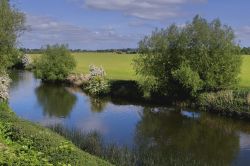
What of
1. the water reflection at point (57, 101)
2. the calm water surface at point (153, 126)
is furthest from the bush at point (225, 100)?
the water reflection at point (57, 101)

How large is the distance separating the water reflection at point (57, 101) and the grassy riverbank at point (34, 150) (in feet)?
85.0

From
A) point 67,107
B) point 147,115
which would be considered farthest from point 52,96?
point 147,115

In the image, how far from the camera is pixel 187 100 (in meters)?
58.3

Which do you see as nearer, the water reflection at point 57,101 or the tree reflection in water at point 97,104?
the water reflection at point 57,101

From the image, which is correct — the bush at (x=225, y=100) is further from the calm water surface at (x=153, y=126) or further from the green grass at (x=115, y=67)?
the green grass at (x=115, y=67)

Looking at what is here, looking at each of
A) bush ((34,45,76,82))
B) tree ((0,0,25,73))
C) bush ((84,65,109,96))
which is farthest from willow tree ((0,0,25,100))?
bush ((34,45,76,82))

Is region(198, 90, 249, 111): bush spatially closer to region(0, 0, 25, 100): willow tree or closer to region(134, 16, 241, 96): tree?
region(134, 16, 241, 96): tree

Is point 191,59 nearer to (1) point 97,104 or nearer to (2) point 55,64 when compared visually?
(1) point 97,104

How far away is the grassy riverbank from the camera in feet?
56.8

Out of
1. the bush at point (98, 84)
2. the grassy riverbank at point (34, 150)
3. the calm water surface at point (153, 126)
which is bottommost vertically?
the calm water surface at point (153, 126)

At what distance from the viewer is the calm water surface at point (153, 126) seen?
3309cm

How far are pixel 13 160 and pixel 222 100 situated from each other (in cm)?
3797

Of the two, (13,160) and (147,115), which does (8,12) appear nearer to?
(147,115)

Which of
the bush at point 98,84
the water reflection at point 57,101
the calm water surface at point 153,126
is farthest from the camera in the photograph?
the bush at point 98,84
